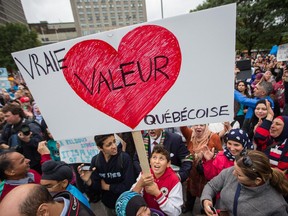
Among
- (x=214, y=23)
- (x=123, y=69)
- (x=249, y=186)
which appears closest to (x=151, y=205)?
(x=249, y=186)

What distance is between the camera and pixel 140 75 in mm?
1079

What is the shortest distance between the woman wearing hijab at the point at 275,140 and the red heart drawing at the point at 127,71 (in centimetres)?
154

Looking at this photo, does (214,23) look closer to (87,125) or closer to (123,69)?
(123,69)

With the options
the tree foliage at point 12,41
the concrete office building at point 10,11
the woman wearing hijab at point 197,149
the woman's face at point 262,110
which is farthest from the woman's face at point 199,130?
the concrete office building at point 10,11

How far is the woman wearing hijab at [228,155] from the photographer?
1.90 m

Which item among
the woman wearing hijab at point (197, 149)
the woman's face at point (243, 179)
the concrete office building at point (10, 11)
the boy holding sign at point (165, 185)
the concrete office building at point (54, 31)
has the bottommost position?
the woman wearing hijab at point (197, 149)

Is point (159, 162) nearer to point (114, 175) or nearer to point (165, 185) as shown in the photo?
point (165, 185)

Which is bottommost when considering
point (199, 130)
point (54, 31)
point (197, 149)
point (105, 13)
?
point (197, 149)

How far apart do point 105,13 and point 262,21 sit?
243ft

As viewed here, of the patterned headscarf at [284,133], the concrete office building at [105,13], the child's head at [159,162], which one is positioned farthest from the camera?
the concrete office building at [105,13]

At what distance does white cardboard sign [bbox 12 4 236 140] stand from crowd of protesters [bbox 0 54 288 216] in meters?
0.46

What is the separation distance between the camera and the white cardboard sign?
975 mm

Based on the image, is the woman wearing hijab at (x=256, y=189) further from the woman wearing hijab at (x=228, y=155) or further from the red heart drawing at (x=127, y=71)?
the red heart drawing at (x=127, y=71)

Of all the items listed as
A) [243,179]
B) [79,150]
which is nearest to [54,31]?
[79,150]
